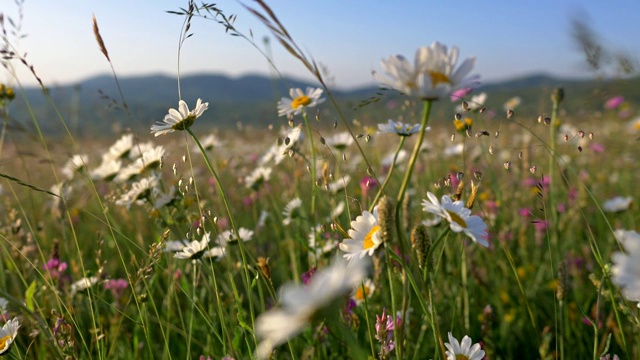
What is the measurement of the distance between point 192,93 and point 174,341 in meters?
144

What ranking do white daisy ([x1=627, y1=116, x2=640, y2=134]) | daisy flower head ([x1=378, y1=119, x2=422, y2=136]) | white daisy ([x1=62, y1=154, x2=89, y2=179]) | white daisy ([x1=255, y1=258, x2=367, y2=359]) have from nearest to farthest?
1. white daisy ([x1=255, y1=258, x2=367, y2=359])
2. daisy flower head ([x1=378, y1=119, x2=422, y2=136])
3. white daisy ([x1=62, y1=154, x2=89, y2=179])
4. white daisy ([x1=627, y1=116, x2=640, y2=134])

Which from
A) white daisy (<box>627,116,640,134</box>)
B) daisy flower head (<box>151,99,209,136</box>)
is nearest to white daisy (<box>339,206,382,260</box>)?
daisy flower head (<box>151,99,209,136</box>)

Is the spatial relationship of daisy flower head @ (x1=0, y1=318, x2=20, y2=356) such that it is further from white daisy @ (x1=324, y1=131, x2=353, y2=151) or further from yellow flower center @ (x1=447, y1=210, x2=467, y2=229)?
white daisy @ (x1=324, y1=131, x2=353, y2=151)

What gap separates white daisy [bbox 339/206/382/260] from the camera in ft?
2.93

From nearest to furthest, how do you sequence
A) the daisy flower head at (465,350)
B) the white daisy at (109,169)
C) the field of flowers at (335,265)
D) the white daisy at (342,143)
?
the field of flowers at (335,265)
the daisy flower head at (465,350)
the white daisy at (109,169)
the white daisy at (342,143)

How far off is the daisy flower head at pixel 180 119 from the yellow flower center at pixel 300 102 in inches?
19.8

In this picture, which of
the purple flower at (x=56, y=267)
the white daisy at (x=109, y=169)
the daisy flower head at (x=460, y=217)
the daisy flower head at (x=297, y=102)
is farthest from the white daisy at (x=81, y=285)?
the daisy flower head at (x=460, y=217)

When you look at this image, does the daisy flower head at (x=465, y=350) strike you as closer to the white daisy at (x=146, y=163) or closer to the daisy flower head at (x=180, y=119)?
the daisy flower head at (x=180, y=119)

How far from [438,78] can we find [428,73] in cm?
2

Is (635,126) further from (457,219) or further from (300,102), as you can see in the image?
(457,219)

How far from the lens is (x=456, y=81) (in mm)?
759

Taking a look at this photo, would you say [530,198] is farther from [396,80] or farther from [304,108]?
[396,80]

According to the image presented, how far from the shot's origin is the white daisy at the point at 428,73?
2.28 feet

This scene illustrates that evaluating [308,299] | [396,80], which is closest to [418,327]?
[396,80]
